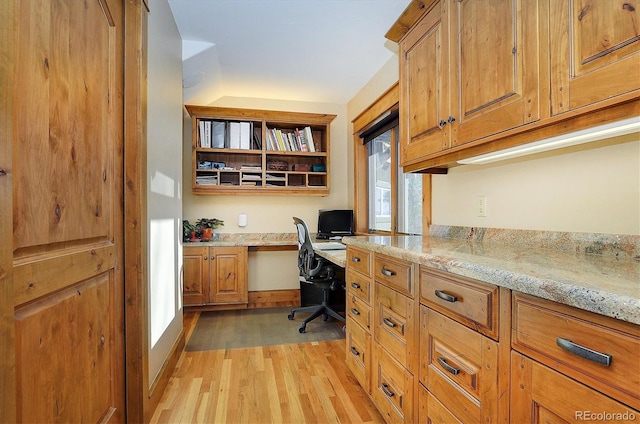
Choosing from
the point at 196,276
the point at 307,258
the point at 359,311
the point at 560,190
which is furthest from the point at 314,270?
the point at 560,190

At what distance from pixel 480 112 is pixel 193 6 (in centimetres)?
191

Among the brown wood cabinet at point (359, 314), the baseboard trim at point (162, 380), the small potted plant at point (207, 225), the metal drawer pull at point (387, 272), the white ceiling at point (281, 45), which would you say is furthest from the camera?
the small potted plant at point (207, 225)

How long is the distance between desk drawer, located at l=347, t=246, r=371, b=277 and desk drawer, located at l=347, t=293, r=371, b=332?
185mm

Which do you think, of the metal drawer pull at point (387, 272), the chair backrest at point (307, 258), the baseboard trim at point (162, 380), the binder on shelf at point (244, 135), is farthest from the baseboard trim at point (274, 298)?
the metal drawer pull at point (387, 272)

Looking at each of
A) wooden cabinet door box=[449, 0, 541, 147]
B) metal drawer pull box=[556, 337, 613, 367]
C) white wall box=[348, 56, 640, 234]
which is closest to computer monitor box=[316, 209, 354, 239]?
white wall box=[348, 56, 640, 234]

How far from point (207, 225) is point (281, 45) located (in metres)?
2.08

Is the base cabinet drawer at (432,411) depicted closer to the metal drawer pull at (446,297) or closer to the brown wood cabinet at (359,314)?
the metal drawer pull at (446,297)

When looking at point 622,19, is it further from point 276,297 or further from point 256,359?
point 276,297

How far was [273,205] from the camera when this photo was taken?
12.6ft

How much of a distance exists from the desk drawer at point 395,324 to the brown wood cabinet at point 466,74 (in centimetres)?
75

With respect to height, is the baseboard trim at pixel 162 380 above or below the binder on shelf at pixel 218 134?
below

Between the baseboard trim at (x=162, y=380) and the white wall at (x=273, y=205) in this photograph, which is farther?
the white wall at (x=273, y=205)

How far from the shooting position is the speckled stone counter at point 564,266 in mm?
616

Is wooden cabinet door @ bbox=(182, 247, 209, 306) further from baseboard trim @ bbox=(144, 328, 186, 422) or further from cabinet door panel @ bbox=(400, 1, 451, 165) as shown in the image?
cabinet door panel @ bbox=(400, 1, 451, 165)
